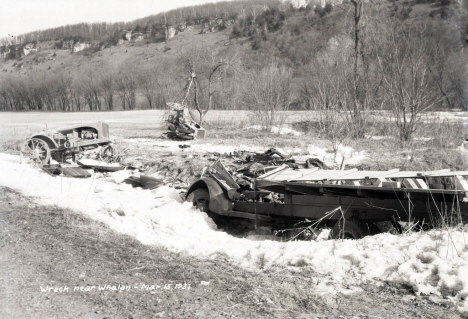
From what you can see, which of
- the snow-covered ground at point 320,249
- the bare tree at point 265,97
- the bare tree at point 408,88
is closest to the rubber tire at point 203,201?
the snow-covered ground at point 320,249

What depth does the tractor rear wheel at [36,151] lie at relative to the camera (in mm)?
12240

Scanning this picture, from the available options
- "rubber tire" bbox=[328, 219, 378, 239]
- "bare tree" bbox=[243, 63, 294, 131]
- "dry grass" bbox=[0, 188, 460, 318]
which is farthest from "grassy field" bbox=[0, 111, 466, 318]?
"bare tree" bbox=[243, 63, 294, 131]

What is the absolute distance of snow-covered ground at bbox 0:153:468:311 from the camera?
4.14m

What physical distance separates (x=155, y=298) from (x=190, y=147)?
13759 mm

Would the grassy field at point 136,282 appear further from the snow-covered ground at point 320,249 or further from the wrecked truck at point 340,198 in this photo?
the wrecked truck at point 340,198

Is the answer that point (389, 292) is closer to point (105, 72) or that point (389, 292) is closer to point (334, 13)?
point (105, 72)

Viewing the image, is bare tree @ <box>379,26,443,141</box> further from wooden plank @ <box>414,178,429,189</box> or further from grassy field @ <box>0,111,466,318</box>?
grassy field @ <box>0,111,466,318</box>

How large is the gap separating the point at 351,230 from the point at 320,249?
1.27m

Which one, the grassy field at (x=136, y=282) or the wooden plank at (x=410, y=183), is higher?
the wooden plank at (x=410, y=183)

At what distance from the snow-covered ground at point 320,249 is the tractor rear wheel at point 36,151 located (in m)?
4.18

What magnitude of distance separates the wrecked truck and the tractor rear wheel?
5877 mm

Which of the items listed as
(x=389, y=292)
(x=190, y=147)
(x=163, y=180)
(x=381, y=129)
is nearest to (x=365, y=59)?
(x=381, y=129)

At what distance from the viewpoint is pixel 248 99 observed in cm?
2595

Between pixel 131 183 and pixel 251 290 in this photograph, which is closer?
pixel 251 290
